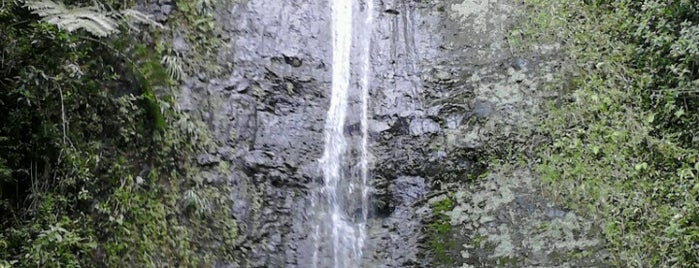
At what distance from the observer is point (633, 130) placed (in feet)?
18.5

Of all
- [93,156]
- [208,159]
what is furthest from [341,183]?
[93,156]

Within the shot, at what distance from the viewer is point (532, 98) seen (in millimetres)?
6371

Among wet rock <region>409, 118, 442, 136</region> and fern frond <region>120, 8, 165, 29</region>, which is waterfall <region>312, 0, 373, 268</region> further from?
fern frond <region>120, 8, 165, 29</region>

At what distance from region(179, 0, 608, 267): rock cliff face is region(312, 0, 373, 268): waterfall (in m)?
0.10

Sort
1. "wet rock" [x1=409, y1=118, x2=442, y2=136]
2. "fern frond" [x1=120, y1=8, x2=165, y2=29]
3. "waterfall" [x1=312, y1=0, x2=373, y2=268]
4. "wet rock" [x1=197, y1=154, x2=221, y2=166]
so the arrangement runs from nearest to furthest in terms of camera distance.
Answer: "fern frond" [x1=120, y1=8, x2=165, y2=29]
"wet rock" [x1=197, y1=154, x2=221, y2=166]
"waterfall" [x1=312, y1=0, x2=373, y2=268]
"wet rock" [x1=409, y1=118, x2=442, y2=136]

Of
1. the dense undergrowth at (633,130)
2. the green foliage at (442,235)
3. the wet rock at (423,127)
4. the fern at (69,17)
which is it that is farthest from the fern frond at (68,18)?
the dense undergrowth at (633,130)

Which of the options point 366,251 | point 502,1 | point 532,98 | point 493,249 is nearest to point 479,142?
point 532,98

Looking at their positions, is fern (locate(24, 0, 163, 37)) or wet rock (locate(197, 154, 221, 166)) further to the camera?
wet rock (locate(197, 154, 221, 166))

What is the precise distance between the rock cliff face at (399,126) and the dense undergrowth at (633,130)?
0.28 meters

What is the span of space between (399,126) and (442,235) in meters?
1.40

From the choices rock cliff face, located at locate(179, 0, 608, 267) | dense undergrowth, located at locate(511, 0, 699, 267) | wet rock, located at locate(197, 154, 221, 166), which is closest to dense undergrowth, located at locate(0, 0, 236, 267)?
wet rock, located at locate(197, 154, 221, 166)

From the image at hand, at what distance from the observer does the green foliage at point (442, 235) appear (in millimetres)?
5625

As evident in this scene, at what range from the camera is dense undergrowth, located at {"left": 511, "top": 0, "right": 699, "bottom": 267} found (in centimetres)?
502

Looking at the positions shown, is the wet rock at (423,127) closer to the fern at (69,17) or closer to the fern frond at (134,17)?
the fern frond at (134,17)
